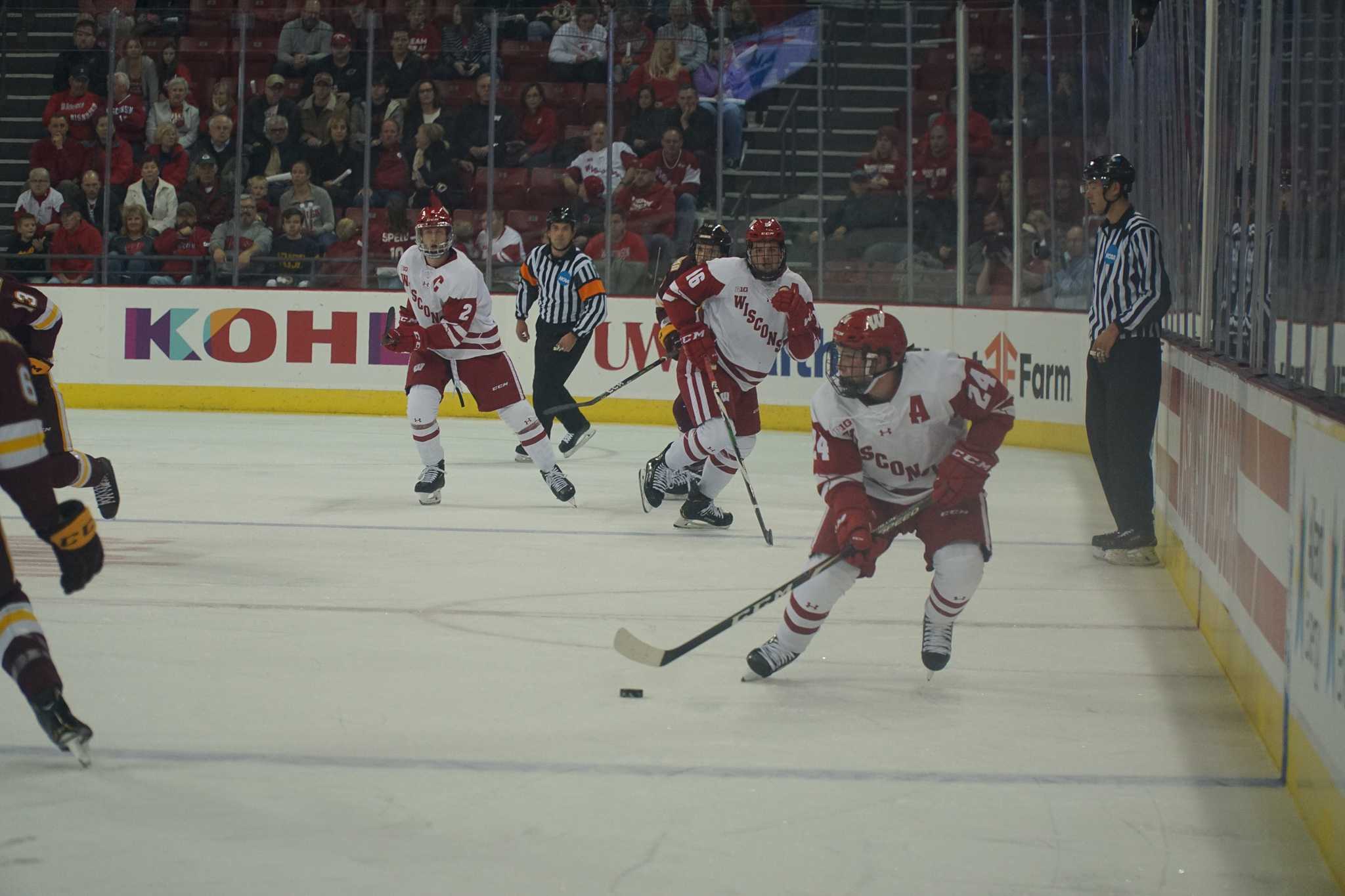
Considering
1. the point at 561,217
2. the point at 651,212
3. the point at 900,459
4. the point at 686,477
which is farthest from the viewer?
the point at 651,212

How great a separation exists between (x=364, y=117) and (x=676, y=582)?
7729 mm

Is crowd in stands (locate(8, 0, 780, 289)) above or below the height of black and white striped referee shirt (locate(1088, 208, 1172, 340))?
above

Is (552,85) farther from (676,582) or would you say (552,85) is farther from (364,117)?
(676,582)

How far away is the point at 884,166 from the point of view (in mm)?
11789

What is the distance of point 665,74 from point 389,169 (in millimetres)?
2208

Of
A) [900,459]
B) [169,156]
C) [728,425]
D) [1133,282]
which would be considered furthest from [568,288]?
[900,459]

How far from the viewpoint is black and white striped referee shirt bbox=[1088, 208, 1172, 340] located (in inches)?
244

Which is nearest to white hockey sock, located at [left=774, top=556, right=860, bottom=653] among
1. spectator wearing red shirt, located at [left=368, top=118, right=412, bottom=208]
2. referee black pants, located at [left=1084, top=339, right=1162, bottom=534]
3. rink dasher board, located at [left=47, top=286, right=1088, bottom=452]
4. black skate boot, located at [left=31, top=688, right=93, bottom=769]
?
black skate boot, located at [left=31, top=688, right=93, bottom=769]

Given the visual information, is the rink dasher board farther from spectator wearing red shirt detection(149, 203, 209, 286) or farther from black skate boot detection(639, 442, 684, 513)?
black skate boot detection(639, 442, 684, 513)

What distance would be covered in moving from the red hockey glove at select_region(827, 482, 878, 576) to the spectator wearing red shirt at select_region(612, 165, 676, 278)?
800 centimetres

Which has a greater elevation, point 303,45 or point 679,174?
point 303,45

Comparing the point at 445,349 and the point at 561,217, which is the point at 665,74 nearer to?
the point at 561,217

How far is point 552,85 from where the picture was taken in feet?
41.0

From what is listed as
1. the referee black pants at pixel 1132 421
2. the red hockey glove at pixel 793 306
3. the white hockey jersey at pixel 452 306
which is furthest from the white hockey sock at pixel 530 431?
the referee black pants at pixel 1132 421
